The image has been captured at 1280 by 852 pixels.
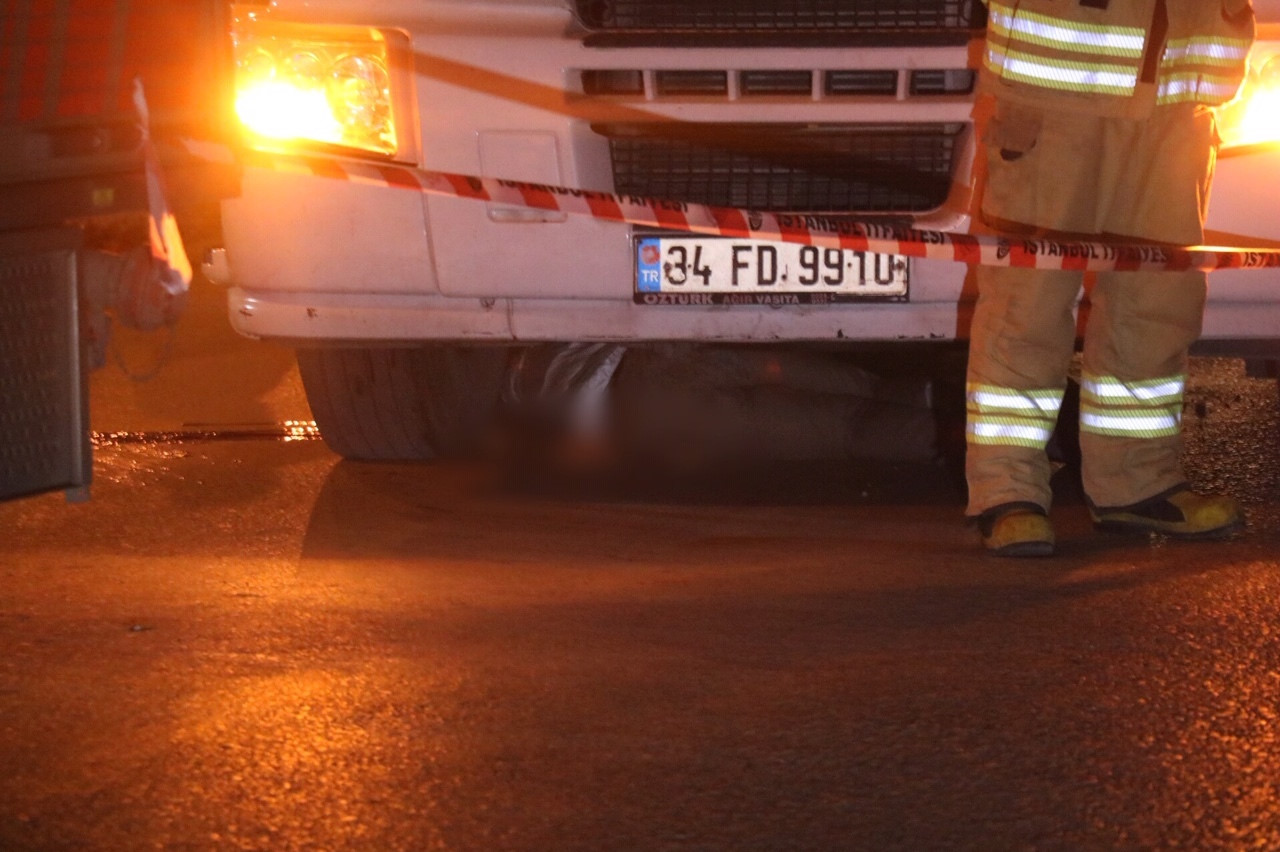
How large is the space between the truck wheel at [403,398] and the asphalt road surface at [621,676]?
0.35 meters

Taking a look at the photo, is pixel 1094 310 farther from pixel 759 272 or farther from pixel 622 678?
pixel 622 678

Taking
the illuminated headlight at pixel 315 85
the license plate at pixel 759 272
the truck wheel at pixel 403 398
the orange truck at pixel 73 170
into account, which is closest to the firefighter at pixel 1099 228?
the license plate at pixel 759 272

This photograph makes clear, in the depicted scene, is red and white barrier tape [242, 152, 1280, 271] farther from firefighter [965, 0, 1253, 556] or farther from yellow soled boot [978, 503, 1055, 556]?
yellow soled boot [978, 503, 1055, 556]

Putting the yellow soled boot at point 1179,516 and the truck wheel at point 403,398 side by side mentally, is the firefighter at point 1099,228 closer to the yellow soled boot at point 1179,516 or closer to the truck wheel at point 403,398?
the yellow soled boot at point 1179,516

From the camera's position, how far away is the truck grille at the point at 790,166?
4.30m

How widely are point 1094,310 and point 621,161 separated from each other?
1247mm

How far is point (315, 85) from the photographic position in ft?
13.7

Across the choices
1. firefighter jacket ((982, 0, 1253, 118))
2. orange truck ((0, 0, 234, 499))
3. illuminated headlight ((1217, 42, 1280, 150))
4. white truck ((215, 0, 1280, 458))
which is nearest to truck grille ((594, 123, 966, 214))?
white truck ((215, 0, 1280, 458))

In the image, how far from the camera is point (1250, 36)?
384 cm

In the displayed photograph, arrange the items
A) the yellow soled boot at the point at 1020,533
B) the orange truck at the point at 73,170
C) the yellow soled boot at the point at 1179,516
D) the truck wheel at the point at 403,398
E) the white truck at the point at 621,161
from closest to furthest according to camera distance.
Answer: the orange truck at the point at 73,170
the yellow soled boot at the point at 1020,533
the yellow soled boot at the point at 1179,516
the white truck at the point at 621,161
the truck wheel at the point at 403,398

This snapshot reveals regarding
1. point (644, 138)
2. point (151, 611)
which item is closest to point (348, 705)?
point (151, 611)

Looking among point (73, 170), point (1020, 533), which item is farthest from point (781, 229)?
point (73, 170)

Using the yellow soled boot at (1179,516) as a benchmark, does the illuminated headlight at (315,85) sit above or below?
A: above

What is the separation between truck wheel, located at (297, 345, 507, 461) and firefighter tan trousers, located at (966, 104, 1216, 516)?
159cm
